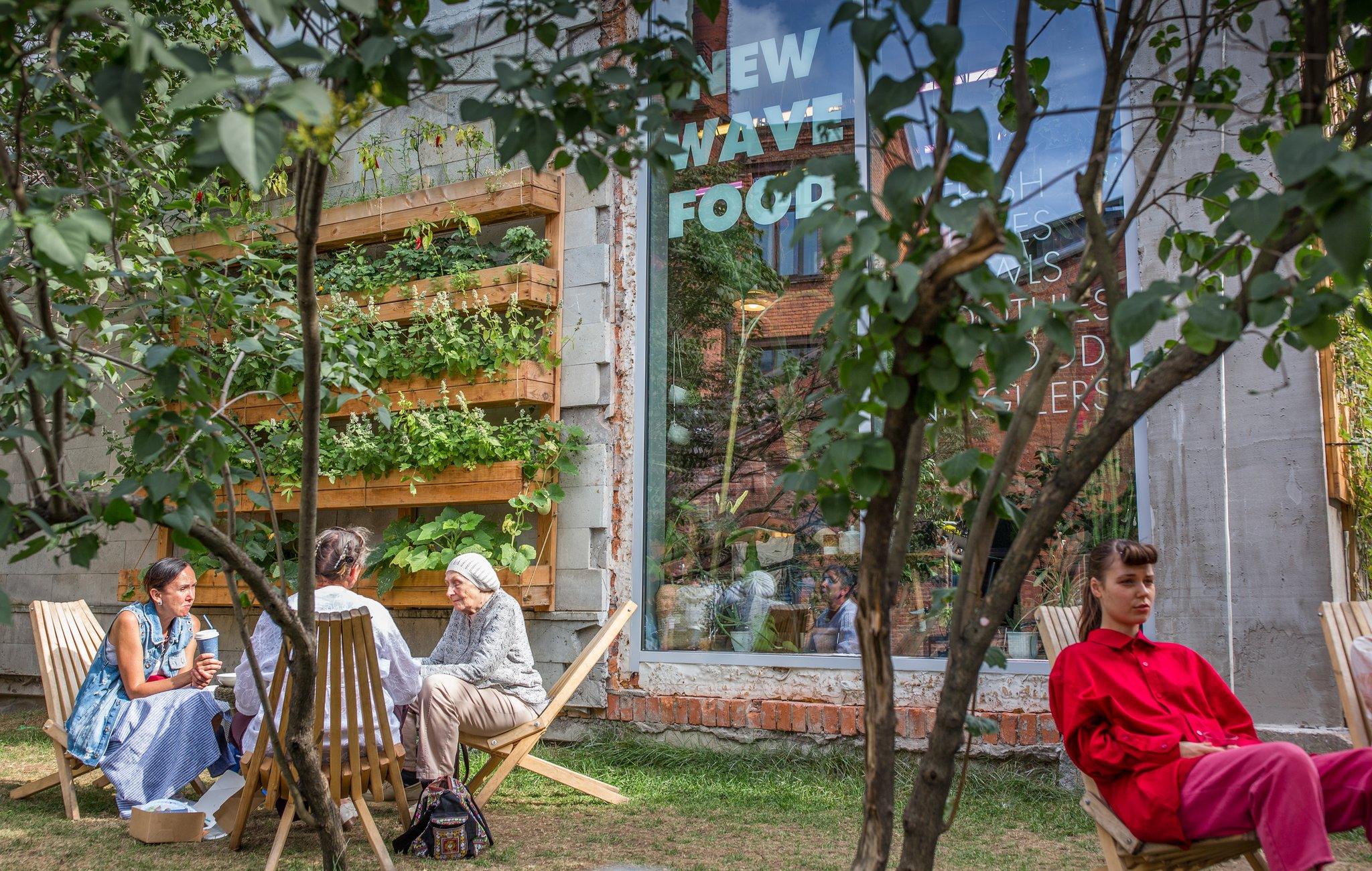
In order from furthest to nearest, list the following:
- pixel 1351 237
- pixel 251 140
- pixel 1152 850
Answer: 1. pixel 1152 850
2. pixel 1351 237
3. pixel 251 140

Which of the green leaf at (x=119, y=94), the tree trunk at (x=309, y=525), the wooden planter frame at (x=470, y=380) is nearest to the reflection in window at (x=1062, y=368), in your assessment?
the wooden planter frame at (x=470, y=380)

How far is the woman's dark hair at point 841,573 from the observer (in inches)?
237

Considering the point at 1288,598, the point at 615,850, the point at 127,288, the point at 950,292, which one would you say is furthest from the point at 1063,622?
the point at 127,288

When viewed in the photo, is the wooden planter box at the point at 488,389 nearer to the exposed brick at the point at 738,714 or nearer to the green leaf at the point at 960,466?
the exposed brick at the point at 738,714

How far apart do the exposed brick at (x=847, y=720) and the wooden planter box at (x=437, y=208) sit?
350 centimetres

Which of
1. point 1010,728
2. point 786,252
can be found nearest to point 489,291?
point 786,252

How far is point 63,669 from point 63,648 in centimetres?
11

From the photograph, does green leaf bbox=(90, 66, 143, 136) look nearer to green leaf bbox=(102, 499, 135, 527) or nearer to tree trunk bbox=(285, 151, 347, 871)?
tree trunk bbox=(285, 151, 347, 871)

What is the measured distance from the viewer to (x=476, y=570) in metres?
5.02

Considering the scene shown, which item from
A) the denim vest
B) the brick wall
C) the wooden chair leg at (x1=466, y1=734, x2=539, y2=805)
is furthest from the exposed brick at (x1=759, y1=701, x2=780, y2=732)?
the denim vest

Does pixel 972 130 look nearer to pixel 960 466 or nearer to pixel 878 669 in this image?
pixel 960 466

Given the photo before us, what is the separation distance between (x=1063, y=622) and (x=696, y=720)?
245 centimetres

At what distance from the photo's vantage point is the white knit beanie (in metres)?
4.99

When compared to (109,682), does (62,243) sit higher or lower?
higher
